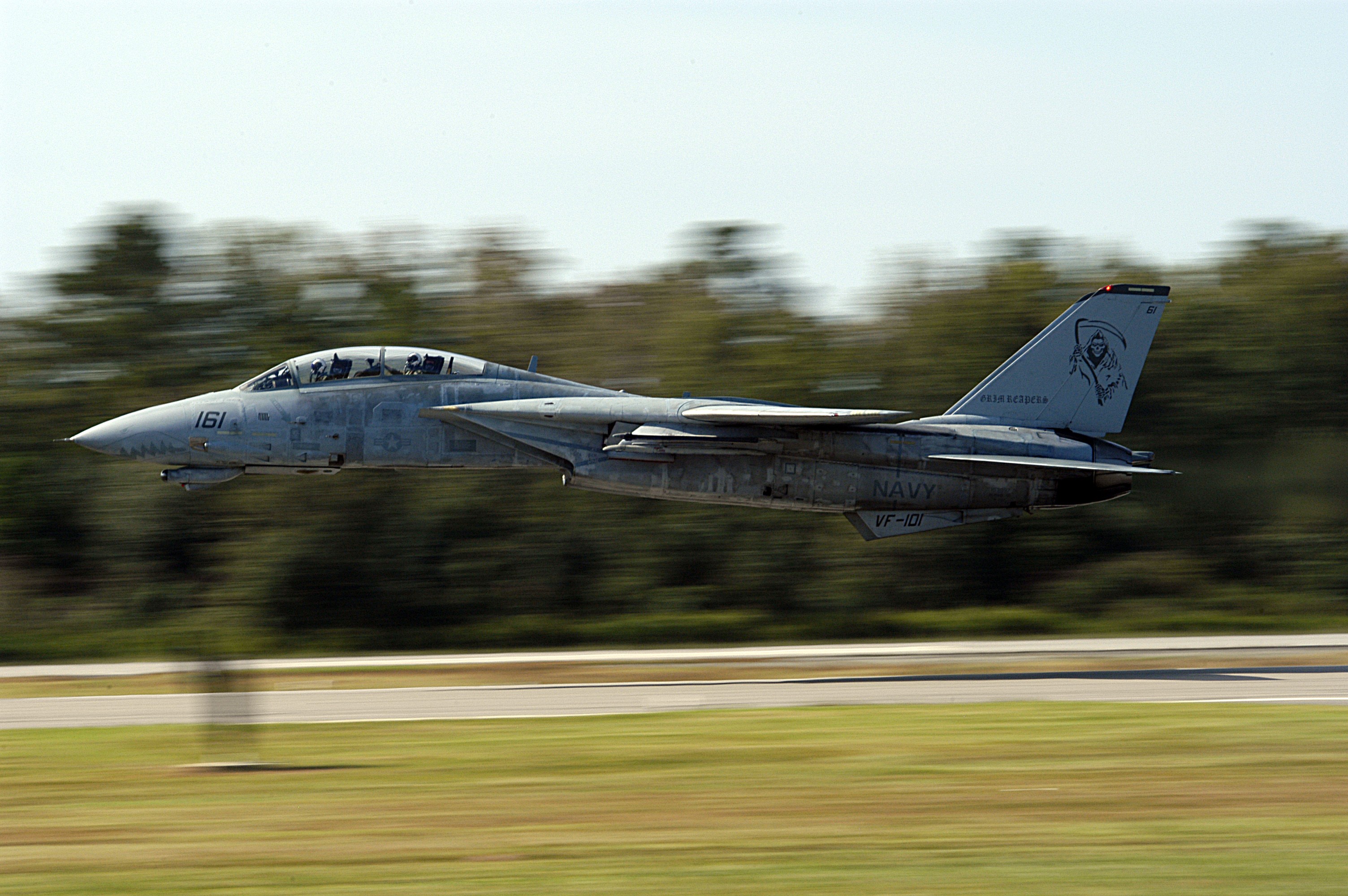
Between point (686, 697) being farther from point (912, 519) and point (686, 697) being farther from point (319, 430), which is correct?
point (319, 430)

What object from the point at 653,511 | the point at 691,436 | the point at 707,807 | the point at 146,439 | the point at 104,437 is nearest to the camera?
the point at 707,807

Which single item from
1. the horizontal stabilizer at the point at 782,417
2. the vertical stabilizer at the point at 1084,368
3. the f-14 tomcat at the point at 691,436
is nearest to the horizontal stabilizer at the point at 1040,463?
the f-14 tomcat at the point at 691,436

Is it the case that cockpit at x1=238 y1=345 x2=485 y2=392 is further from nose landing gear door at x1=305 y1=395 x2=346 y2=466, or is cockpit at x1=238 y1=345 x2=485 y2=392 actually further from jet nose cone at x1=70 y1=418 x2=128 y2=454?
jet nose cone at x1=70 y1=418 x2=128 y2=454

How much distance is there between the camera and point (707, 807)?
32.9ft

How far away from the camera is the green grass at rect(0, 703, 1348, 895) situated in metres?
8.05

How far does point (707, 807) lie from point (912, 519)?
36.1 ft

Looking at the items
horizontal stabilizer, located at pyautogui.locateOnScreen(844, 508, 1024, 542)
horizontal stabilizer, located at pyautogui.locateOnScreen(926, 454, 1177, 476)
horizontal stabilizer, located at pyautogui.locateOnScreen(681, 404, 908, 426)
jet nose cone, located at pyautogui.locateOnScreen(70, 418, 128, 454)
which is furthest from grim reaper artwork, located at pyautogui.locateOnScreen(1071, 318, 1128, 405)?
jet nose cone, located at pyautogui.locateOnScreen(70, 418, 128, 454)

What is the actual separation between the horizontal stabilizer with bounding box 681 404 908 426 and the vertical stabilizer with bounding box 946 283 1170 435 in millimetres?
2718

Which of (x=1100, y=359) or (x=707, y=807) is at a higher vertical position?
(x=1100, y=359)

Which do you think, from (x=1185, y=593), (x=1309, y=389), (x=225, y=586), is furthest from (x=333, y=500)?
(x=1309, y=389)

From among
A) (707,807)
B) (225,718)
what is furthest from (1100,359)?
(225,718)

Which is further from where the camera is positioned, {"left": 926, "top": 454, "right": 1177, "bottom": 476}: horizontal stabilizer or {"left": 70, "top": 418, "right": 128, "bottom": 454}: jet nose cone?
{"left": 926, "top": 454, "right": 1177, "bottom": 476}: horizontal stabilizer

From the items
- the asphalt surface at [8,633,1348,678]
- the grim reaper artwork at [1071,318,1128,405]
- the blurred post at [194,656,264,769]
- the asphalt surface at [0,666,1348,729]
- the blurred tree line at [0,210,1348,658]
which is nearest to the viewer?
the blurred post at [194,656,264,769]

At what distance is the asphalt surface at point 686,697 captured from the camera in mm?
15359
